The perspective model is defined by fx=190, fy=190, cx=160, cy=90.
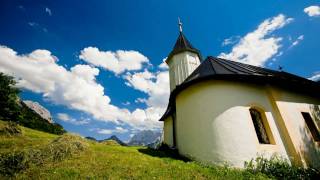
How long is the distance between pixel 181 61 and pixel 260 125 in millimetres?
15225

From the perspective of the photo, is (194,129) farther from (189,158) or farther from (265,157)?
(265,157)

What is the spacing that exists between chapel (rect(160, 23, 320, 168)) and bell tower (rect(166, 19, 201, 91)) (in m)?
11.1

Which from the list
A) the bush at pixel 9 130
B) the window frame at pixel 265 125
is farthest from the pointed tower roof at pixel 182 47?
the bush at pixel 9 130

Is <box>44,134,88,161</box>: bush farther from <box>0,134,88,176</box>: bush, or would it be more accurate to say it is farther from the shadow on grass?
the shadow on grass

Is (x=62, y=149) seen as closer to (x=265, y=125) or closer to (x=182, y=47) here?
(x=265, y=125)

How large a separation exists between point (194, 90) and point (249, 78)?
3039mm

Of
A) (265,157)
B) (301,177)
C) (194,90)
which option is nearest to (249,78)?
(194,90)

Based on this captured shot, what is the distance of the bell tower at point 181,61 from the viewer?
76.6 feet

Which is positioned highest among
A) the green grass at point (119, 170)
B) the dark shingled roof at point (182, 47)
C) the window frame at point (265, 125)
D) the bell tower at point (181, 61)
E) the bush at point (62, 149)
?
the dark shingled roof at point (182, 47)

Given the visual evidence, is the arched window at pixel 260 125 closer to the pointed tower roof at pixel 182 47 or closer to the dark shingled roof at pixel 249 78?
the dark shingled roof at pixel 249 78

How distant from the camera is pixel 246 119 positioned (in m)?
9.65

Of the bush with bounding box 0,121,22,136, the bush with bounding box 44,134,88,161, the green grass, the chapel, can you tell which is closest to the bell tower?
the chapel

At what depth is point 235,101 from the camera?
9.99m

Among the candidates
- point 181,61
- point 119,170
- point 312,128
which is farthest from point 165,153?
point 181,61
